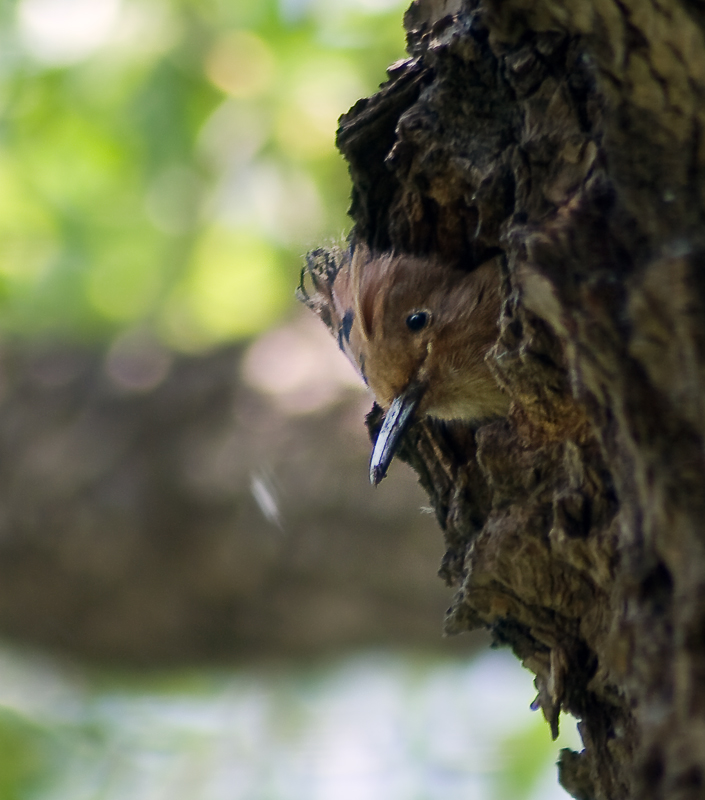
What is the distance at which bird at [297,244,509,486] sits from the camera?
8.09 ft

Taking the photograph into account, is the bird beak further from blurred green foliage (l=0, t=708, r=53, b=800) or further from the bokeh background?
blurred green foliage (l=0, t=708, r=53, b=800)

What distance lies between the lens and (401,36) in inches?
175

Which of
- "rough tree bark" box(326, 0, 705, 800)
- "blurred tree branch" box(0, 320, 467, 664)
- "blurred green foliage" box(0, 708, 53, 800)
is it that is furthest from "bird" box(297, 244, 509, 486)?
"blurred green foliage" box(0, 708, 53, 800)

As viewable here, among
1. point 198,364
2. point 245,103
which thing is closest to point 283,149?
point 245,103

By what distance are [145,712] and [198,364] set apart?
1785mm

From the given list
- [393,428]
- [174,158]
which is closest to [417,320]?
[393,428]

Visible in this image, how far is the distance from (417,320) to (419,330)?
3cm

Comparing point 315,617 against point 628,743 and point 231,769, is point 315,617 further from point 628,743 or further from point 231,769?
point 628,743

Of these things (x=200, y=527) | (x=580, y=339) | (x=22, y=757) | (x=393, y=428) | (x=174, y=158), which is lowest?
(x=580, y=339)

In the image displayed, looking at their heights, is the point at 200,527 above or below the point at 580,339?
above

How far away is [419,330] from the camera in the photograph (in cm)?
266

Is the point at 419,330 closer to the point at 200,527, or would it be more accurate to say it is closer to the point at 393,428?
the point at 393,428

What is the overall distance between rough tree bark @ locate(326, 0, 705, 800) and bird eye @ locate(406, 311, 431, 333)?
0.35 metres

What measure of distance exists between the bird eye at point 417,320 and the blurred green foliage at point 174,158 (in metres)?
1.67
